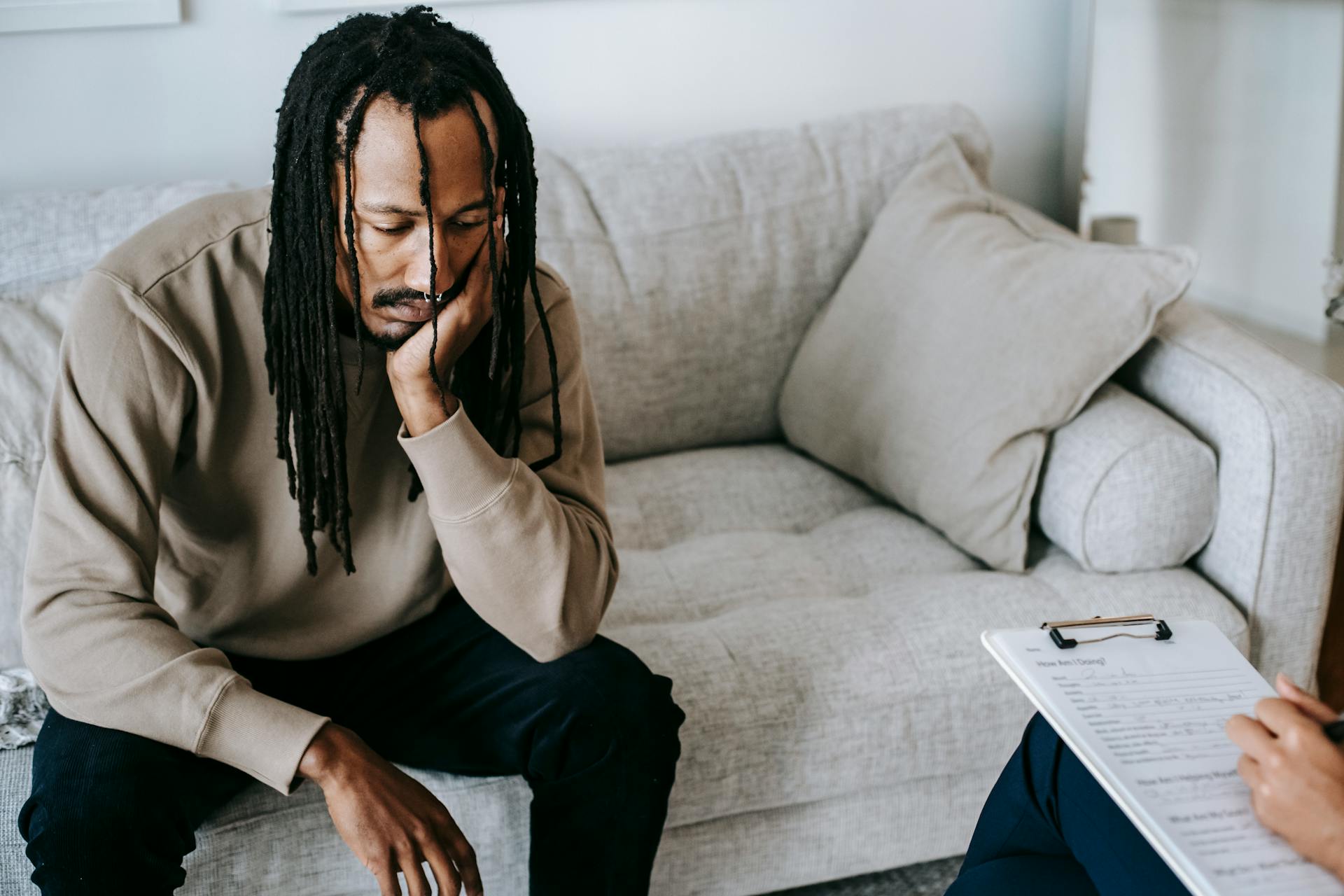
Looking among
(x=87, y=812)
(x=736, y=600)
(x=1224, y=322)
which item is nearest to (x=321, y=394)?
(x=87, y=812)

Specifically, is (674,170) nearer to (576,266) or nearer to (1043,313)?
(576,266)

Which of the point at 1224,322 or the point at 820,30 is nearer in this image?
the point at 1224,322

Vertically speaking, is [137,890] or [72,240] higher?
[72,240]

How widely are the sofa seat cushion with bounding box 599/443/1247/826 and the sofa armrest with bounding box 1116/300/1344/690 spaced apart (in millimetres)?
55

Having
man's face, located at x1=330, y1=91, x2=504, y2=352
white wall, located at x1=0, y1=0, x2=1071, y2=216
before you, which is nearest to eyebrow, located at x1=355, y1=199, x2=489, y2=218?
man's face, located at x1=330, y1=91, x2=504, y2=352

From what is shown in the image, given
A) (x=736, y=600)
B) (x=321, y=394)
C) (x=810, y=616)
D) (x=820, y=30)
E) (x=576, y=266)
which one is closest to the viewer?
(x=321, y=394)

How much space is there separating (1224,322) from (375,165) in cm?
119

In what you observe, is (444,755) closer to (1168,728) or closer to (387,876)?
(387,876)

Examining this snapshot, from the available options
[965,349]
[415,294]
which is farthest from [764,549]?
[415,294]

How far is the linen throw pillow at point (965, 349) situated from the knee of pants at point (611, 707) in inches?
23.5

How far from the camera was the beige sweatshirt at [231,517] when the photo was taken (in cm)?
101

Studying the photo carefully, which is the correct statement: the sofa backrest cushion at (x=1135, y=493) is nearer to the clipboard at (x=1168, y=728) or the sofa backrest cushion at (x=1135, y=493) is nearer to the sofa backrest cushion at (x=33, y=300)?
the clipboard at (x=1168, y=728)

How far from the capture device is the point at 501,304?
1.19 metres

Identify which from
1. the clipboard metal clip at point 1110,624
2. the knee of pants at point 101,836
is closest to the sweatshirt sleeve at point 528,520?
the knee of pants at point 101,836
